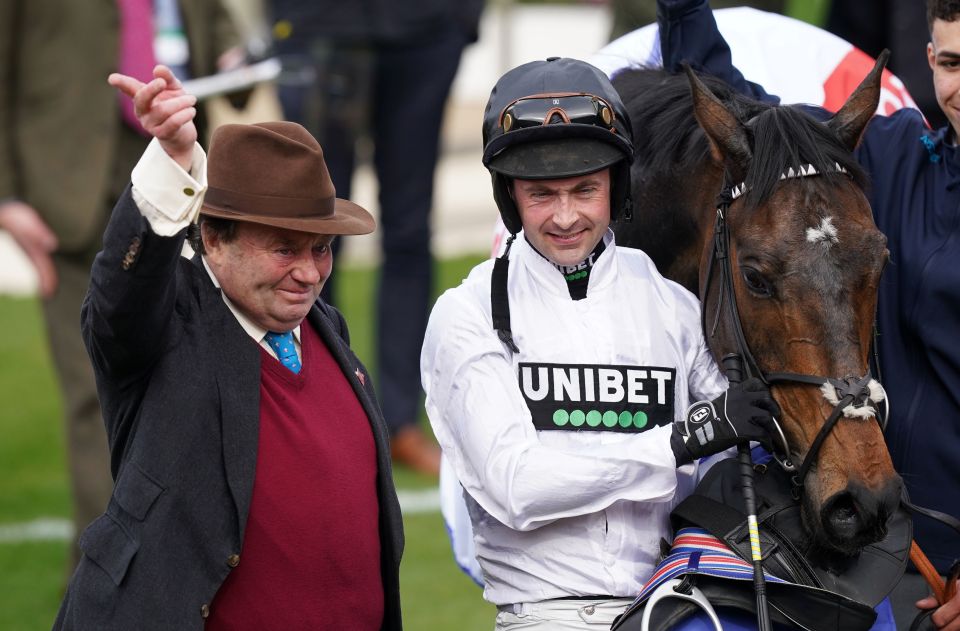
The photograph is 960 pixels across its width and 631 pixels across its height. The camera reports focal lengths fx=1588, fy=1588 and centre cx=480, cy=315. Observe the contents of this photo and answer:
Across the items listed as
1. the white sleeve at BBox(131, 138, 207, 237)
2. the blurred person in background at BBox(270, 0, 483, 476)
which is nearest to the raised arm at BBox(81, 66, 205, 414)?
the white sleeve at BBox(131, 138, 207, 237)

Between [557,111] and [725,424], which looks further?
[557,111]

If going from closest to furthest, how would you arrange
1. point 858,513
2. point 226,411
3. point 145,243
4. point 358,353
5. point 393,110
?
Result: point 145,243, point 858,513, point 226,411, point 393,110, point 358,353

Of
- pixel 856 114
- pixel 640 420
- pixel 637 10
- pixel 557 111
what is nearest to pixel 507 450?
pixel 640 420

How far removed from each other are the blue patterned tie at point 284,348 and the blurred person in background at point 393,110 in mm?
3938

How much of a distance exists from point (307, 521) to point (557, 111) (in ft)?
3.44

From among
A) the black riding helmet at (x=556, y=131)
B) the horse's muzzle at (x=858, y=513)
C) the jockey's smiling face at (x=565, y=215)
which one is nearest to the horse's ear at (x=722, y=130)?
the black riding helmet at (x=556, y=131)

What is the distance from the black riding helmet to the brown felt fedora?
387mm

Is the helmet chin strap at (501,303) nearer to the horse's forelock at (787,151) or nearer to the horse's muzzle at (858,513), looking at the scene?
the horse's forelock at (787,151)

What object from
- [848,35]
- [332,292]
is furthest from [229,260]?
[848,35]

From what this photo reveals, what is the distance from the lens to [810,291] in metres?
3.34

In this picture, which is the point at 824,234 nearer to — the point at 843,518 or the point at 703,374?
the point at 703,374

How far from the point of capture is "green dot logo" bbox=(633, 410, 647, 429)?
3.46 meters

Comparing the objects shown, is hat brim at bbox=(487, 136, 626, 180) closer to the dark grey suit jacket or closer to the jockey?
the jockey

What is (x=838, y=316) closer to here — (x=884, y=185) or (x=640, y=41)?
(x=884, y=185)
